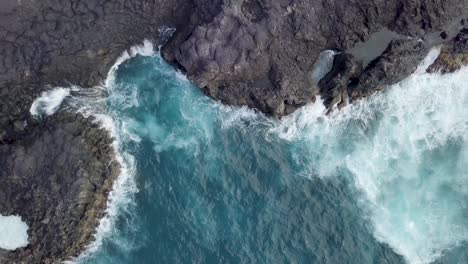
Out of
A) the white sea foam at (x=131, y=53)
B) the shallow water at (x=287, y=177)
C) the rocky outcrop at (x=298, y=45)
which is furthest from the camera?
the white sea foam at (x=131, y=53)

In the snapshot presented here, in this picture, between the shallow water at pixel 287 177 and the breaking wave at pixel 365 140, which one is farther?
the breaking wave at pixel 365 140

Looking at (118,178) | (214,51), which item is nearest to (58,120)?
(118,178)

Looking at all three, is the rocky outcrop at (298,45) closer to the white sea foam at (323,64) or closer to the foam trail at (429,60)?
the white sea foam at (323,64)

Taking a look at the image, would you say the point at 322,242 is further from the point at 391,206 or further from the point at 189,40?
the point at 189,40

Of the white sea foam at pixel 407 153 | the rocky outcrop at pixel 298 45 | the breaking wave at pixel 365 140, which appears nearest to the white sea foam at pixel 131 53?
the breaking wave at pixel 365 140

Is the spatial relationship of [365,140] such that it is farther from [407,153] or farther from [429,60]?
[429,60]

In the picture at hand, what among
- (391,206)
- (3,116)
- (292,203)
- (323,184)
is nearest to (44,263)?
(3,116)
